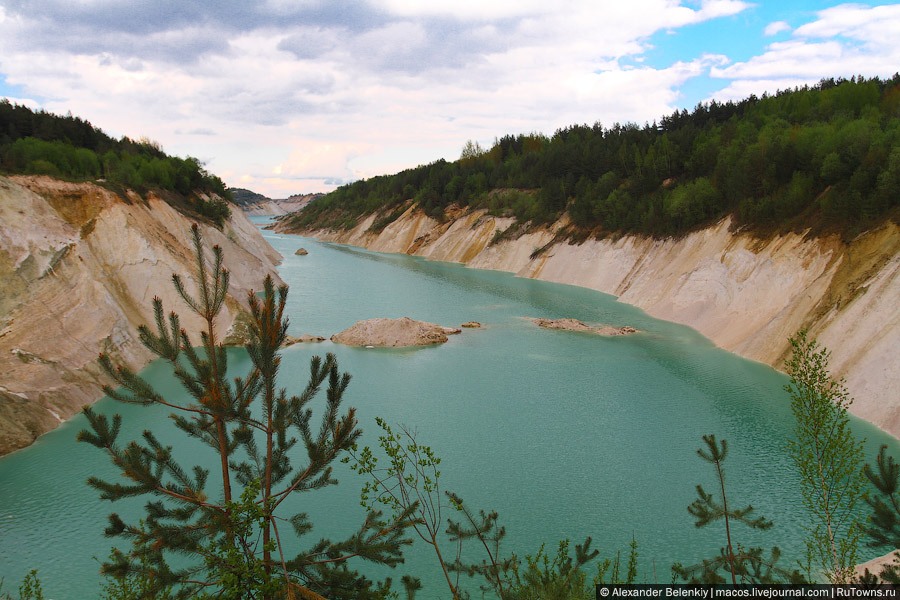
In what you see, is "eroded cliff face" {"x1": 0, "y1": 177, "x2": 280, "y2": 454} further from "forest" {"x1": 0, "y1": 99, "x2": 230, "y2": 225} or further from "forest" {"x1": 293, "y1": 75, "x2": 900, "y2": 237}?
"forest" {"x1": 293, "y1": 75, "x2": 900, "y2": 237}

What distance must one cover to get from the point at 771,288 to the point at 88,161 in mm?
36088

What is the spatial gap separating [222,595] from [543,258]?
51210mm

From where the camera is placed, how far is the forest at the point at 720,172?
27672 millimetres

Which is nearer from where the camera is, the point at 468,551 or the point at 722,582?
the point at 722,582

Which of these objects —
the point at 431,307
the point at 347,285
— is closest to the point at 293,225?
the point at 347,285

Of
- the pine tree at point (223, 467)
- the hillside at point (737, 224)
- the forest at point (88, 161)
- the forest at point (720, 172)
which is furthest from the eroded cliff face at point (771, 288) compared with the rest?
the forest at point (88, 161)

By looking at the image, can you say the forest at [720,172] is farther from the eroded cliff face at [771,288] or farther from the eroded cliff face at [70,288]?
the eroded cliff face at [70,288]

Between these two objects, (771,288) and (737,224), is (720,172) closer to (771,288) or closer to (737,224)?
(737,224)

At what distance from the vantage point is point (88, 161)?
110 feet

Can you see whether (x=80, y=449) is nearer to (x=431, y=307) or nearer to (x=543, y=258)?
(x=431, y=307)

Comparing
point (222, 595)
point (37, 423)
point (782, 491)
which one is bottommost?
point (782, 491)

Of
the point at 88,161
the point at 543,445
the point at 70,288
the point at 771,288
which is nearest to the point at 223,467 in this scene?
the point at 543,445

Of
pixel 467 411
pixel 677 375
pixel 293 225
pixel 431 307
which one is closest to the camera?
pixel 467 411

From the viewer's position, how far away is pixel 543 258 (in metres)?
56.0
